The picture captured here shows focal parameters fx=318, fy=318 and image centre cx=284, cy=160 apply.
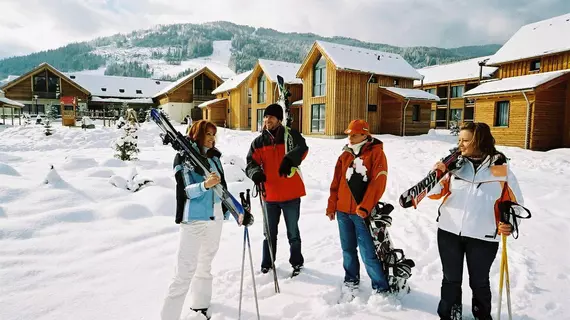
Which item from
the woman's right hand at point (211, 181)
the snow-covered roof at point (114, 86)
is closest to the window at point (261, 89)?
the woman's right hand at point (211, 181)

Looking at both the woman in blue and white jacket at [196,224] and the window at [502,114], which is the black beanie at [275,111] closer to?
the woman in blue and white jacket at [196,224]

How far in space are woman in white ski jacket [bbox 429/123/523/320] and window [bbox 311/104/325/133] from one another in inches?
734

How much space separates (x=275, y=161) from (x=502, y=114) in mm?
18067

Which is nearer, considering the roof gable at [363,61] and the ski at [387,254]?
the ski at [387,254]

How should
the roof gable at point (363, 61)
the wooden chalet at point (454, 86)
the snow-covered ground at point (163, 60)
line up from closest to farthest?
the roof gable at point (363, 61)
the wooden chalet at point (454, 86)
the snow-covered ground at point (163, 60)

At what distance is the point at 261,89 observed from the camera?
91.9 feet

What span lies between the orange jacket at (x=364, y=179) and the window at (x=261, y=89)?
24.5 metres

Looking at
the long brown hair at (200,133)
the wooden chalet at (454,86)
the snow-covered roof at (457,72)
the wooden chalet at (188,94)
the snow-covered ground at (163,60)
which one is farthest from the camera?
the snow-covered ground at (163,60)

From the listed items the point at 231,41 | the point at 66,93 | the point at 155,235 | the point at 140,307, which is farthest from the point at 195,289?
the point at 231,41

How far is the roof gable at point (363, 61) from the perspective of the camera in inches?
792

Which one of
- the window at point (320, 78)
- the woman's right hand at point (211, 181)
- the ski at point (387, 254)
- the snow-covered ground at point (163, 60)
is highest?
the snow-covered ground at point (163, 60)

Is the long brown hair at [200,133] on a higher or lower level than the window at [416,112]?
lower

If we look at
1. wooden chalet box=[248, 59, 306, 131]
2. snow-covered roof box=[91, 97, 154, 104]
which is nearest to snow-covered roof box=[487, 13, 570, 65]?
wooden chalet box=[248, 59, 306, 131]

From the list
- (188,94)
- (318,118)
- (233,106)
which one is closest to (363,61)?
(318,118)
